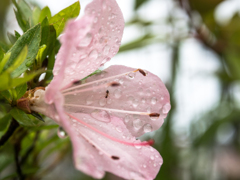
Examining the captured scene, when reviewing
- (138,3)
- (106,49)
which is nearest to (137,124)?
(106,49)

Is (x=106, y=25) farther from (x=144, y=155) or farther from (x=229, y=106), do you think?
(x=229, y=106)

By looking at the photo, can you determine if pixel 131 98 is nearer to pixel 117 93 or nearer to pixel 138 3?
pixel 117 93

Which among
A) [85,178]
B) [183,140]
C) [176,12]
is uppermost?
[176,12]

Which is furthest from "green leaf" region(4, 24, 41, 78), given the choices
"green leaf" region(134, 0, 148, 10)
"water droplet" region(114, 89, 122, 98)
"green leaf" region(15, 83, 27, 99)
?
"green leaf" region(134, 0, 148, 10)

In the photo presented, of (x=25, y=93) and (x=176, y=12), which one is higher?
(x=25, y=93)

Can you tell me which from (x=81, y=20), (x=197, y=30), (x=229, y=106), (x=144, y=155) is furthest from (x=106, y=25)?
(x=229, y=106)

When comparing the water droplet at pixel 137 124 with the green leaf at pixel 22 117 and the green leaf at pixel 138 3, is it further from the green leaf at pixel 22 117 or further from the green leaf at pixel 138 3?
the green leaf at pixel 138 3
